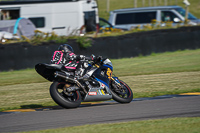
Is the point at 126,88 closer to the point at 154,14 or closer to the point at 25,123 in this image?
the point at 25,123

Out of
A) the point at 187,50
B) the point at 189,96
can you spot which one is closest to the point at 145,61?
the point at 187,50

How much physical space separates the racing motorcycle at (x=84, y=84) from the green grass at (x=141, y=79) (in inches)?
46.9

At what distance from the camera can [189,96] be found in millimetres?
7496

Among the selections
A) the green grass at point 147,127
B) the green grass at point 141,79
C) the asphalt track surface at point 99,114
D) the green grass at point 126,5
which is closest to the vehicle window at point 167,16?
the green grass at point 141,79

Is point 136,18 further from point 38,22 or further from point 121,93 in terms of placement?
point 121,93

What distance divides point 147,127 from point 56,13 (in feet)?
46.3

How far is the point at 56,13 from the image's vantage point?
1830 centimetres

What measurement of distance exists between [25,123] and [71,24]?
1291 cm

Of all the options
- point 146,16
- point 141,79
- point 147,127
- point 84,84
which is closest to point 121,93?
point 84,84

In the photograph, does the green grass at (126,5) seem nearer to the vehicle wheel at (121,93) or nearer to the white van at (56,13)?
the white van at (56,13)

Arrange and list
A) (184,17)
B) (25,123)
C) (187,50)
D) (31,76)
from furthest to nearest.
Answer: (184,17) < (187,50) < (31,76) < (25,123)

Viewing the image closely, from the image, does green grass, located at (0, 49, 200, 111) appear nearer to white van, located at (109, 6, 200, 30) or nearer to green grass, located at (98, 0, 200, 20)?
white van, located at (109, 6, 200, 30)

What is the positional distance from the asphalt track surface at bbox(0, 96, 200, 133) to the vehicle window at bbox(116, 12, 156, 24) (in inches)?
493

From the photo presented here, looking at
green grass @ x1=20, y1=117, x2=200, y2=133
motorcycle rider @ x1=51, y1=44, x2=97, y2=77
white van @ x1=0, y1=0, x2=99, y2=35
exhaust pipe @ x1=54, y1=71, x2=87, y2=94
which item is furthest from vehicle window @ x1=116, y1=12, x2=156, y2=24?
green grass @ x1=20, y1=117, x2=200, y2=133
